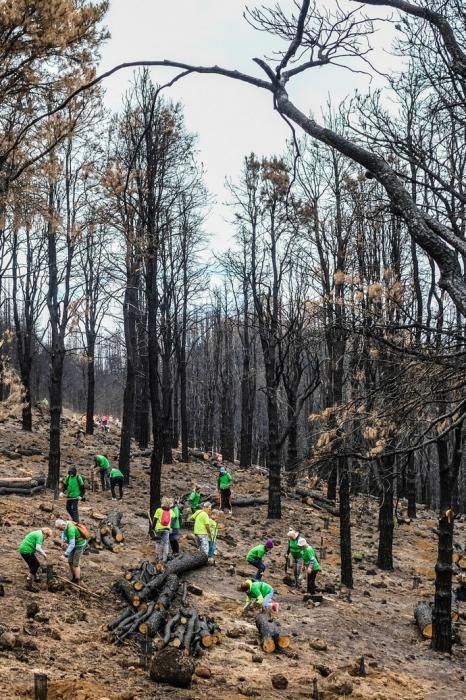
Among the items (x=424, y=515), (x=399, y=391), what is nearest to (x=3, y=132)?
(x=399, y=391)

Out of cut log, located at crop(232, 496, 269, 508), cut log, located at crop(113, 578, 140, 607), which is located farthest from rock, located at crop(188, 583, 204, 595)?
cut log, located at crop(232, 496, 269, 508)

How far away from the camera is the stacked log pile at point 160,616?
8.90 metres

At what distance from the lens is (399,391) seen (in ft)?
12.6

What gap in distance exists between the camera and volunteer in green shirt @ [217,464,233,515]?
1858 centimetres

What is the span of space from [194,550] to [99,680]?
7409 mm

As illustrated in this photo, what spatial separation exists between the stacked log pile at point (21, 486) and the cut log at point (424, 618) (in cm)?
1083

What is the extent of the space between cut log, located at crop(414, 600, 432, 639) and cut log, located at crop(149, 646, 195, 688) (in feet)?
19.4

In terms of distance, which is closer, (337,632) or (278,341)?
(337,632)

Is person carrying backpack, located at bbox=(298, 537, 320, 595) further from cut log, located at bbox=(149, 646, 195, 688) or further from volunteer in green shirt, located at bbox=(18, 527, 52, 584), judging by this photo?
volunteer in green shirt, located at bbox=(18, 527, 52, 584)

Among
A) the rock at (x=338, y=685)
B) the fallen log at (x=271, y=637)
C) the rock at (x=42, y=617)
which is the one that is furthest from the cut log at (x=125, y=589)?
the rock at (x=338, y=685)

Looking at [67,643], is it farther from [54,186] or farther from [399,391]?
[54,186]

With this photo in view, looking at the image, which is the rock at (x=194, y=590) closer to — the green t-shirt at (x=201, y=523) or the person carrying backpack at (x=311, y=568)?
the green t-shirt at (x=201, y=523)

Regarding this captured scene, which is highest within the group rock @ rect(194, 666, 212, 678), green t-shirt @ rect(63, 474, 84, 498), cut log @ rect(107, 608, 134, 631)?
green t-shirt @ rect(63, 474, 84, 498)

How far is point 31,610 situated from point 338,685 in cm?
474
